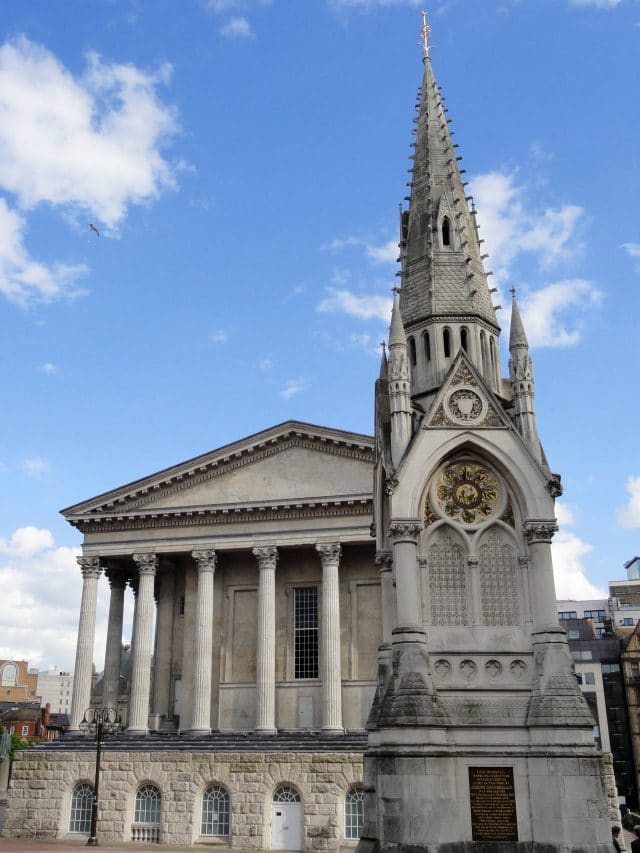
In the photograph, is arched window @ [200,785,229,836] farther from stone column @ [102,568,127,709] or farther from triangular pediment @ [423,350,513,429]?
triangular pediment @ [423,350,513,429]

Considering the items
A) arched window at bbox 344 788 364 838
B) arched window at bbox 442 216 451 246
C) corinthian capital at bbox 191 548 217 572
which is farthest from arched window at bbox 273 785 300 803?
arched window at bbox 442 216 451 246

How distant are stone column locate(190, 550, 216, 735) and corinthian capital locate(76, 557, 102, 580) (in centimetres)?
606

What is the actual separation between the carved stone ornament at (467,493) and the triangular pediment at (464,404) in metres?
0.89

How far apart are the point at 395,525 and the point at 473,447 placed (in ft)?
7.86

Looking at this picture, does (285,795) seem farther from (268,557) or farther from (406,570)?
(406,570)

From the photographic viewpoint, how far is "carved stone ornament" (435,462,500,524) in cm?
1750

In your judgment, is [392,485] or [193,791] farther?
[193,791]

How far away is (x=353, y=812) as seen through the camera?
3353 cm

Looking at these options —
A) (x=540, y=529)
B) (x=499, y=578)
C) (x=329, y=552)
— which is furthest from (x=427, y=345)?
(x=329, y=552)

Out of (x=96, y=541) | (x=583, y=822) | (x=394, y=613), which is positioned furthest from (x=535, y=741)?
(x=96, y=541)

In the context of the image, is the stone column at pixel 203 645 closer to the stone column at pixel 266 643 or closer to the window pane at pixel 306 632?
the stone column at pixel 266 643

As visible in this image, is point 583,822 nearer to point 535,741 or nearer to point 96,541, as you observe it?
point 535,741

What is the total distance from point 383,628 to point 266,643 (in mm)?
27109

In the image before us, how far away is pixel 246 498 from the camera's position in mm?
48219
